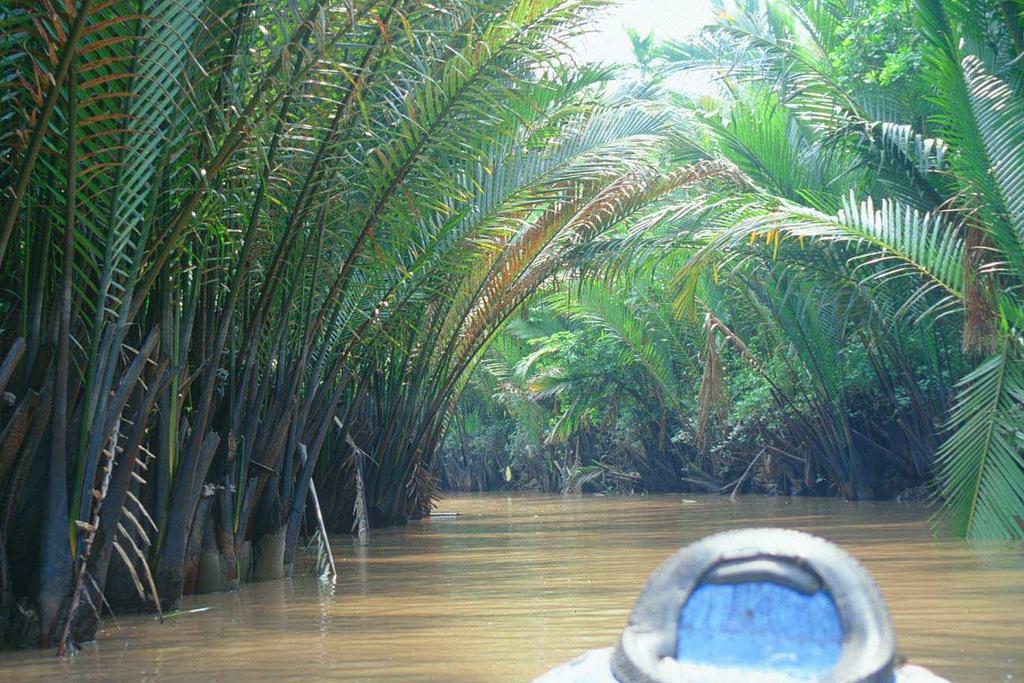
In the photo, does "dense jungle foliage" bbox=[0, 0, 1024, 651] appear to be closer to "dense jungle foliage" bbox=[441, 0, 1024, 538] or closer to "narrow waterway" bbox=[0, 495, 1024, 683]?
"dense jungle foliage" bbox=[441, 0, 1024, 538]

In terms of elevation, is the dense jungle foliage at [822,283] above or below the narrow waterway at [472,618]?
above

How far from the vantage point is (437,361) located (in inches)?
492

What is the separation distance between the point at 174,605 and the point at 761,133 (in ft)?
31.7

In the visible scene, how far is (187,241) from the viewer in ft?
18.9

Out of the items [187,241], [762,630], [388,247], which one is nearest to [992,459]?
[388,247]

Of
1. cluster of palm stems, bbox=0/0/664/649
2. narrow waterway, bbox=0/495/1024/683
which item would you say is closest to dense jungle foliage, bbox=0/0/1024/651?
cluster of palm stems, bbox=0/0/664/649

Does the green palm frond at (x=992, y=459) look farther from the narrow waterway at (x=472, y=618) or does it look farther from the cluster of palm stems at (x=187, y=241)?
the cluster of palm stems at (x=187, y=241)

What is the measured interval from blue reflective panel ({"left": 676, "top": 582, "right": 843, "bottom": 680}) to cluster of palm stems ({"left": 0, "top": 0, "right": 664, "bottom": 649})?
126 inches

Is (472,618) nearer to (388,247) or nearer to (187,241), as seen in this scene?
(187,241)

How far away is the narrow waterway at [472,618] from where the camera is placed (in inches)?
160

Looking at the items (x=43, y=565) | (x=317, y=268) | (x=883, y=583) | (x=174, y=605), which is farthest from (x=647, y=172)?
(x=43, y=565)

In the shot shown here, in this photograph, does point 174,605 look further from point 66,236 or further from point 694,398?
point 694,398

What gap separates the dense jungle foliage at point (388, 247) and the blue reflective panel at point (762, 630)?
3.20 m

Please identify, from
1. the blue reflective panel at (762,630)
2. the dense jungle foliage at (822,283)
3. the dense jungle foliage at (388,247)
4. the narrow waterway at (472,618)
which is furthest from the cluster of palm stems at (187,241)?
the blue reflective panel at (762,630)
